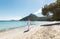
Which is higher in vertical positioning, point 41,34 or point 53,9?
point 53,9

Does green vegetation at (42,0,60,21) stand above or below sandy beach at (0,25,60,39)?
above

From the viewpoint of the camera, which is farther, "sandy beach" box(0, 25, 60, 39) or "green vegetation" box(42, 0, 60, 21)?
"green vegetation" box(42, 0, 60, 21)

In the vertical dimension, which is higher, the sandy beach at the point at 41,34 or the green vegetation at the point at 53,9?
the green vegetation at the point at 53,9

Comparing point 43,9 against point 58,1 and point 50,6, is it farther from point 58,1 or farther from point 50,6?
point 58,1

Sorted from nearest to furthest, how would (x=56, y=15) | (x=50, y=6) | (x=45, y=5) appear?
(x=56, y=15)
(x=50, y=6)
(x=45, y=5)

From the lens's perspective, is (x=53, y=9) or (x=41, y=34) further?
(x=53, y=9)

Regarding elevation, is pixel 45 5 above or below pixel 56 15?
above

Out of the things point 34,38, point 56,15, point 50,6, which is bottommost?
point 34,38

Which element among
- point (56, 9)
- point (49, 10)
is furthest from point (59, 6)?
point (49, 10)

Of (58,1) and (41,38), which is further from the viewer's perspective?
(58,1)

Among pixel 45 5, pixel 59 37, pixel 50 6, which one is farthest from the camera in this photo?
pixel 45 5

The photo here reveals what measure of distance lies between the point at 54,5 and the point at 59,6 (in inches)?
52.0

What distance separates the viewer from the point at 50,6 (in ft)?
92.0

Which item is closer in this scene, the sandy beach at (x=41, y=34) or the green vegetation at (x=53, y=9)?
the sandy beach at (x=41, y=34)
